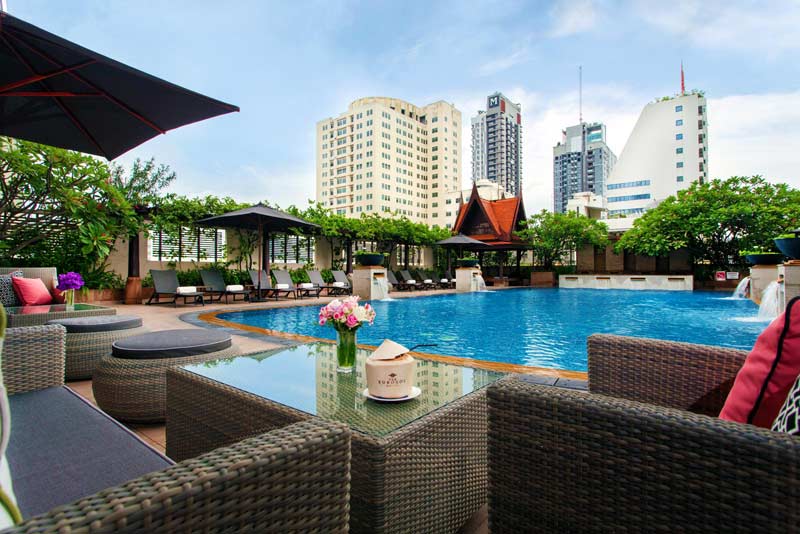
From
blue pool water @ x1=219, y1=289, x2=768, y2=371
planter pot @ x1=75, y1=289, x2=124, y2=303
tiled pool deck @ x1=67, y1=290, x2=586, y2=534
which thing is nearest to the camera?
tiled pool deck @ x1=67, y1=290, x2=586, y2=534

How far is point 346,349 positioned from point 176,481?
4.49 ft

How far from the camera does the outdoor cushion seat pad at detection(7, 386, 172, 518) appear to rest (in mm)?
991

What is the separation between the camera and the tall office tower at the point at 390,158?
2726 inches

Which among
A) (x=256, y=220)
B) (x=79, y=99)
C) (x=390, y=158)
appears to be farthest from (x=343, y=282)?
(x=390, y=158)

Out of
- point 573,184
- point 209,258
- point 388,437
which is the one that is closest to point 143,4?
point 209,258

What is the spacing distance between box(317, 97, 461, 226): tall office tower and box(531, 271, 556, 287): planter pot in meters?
47.1

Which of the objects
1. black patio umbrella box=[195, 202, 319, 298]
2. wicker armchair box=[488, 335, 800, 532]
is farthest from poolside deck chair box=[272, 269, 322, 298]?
wicker armchair box=[488, 335, 800, 532]

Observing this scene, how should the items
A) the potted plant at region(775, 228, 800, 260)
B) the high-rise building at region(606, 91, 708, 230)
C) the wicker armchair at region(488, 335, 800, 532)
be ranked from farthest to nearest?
the high-rise building at region(606, 91, 708, 230) → the potted plant at region(775, 228, 800, 260) → the wicker armchair at region(488, 335, 800, 532)

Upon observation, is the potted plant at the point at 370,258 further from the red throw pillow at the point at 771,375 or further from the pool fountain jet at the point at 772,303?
the red throw pillow at the point at 771,375

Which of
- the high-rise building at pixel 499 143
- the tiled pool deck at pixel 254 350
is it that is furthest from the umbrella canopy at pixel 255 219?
the high-rise building at pixel 499 143

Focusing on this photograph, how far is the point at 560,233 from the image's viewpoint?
1908 centimetres

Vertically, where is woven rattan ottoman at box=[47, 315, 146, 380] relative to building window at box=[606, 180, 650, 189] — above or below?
below

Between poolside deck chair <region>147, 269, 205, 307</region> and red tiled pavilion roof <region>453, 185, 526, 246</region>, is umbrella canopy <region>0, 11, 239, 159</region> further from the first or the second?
red tiled pavilion roof <region>453, 185, 526, 246</region>

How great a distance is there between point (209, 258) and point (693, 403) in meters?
12.4
